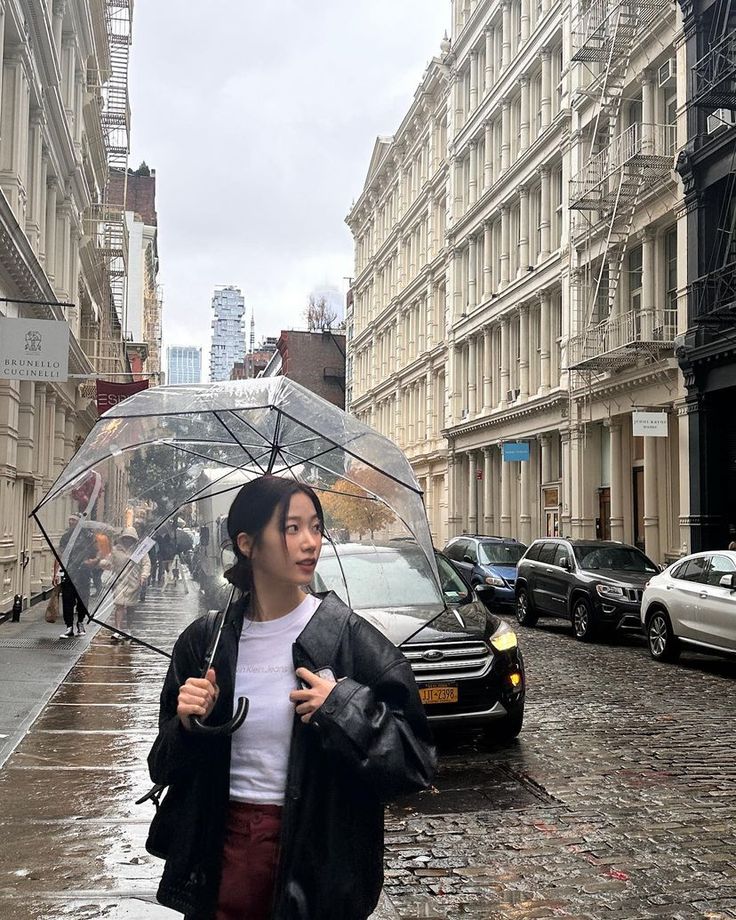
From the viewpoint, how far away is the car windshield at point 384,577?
3.70 metres

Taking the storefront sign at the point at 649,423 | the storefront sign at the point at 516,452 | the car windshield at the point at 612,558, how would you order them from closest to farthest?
the car windshield at the point at 612,558, the storefront sign at the point at 649,423, the storefront sign at the point at 516,452

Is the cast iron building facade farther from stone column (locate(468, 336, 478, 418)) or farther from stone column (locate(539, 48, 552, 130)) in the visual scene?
stone column (locate(468, 336, 478, 418))

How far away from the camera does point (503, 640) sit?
8.50m

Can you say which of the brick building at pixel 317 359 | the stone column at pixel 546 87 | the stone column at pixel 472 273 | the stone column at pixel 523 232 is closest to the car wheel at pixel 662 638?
the stone column at pixel 523 232

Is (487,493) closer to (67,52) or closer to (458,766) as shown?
(67,52)

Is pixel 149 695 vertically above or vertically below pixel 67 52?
below

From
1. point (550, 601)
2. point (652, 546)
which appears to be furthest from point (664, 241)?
point (550, 601)

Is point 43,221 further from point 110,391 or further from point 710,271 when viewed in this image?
point 710,271

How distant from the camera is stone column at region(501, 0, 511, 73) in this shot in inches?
A: 1565

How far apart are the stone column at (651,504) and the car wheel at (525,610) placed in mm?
7485

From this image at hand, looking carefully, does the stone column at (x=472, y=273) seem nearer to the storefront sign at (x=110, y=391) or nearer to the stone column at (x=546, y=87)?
the stone column at (x=546, y=87)

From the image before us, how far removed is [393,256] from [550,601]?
1795 inches

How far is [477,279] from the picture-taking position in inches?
1719

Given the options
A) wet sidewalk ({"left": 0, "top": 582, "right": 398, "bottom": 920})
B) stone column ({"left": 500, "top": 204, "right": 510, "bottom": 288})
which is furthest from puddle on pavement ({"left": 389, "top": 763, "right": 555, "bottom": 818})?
stone column ({"left": 500, "top": 204, "right": 510, "bottom": 288})
